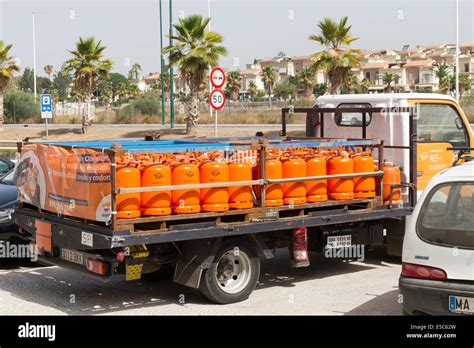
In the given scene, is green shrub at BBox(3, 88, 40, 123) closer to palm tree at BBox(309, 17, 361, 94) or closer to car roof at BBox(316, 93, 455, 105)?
palm tree at BBox(309, 17, 361, 94)

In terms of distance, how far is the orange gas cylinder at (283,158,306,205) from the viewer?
28.6 feet

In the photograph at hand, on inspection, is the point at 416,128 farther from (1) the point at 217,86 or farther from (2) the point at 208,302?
(1) the point at 217,86

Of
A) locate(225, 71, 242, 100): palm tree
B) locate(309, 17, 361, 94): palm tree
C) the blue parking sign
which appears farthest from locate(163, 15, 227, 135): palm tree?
locate(225, 71, 242, 100): palm tree

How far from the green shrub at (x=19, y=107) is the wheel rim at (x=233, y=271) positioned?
59523mm

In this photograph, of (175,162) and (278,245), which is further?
(278,245)

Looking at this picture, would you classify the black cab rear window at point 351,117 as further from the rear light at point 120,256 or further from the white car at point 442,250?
the rear light at point 120,256

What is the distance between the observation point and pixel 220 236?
812cm

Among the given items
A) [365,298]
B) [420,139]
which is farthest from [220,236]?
[420,139]

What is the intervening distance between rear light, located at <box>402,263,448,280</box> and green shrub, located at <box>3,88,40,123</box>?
61.9 meters

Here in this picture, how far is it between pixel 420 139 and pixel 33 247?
5.42 metres

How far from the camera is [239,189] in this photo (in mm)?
8320

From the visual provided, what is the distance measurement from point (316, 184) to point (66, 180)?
9.57 ft
